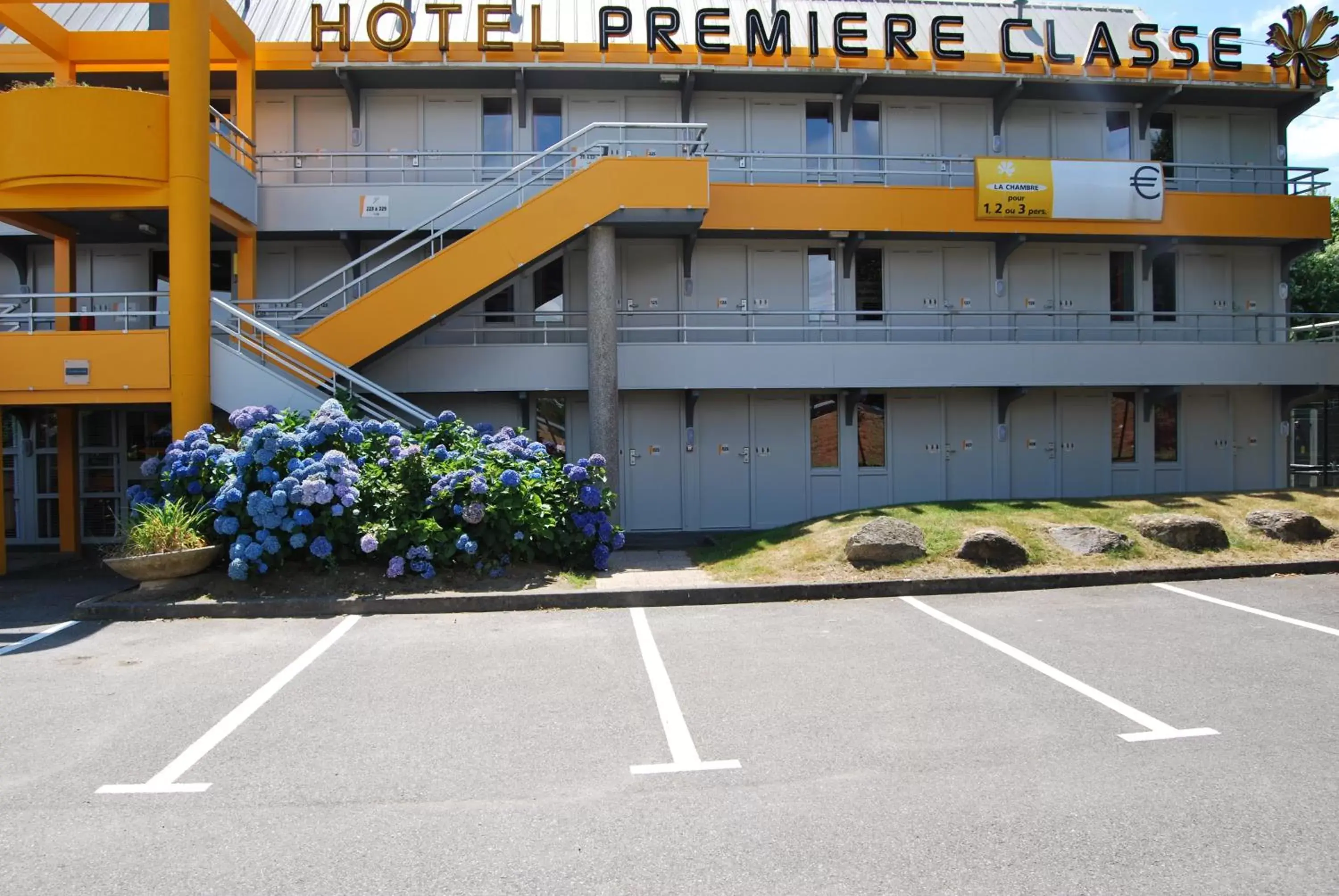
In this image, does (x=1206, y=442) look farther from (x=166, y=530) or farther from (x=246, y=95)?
(x=246, y=95)

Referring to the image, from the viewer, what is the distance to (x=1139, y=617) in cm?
848

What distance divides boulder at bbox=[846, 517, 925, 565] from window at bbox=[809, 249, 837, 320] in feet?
24.3

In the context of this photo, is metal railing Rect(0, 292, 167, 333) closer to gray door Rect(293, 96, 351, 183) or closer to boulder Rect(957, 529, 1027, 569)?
gray door Rect(293, 96, 351, 183)

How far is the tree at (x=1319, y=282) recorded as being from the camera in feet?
94.4

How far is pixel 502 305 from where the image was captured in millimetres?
A: 16531

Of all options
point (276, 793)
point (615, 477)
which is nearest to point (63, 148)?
point (615, 477)

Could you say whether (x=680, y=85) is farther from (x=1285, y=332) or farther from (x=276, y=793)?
(x=276, y=793)

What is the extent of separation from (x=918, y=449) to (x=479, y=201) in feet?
31.6

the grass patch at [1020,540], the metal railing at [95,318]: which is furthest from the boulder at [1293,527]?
the metal railing at [95,318]

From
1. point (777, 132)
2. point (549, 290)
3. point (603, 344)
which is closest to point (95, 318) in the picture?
point (549, 290)

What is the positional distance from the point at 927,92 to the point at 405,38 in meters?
10.1

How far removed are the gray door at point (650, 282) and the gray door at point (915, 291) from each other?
4.32 metres

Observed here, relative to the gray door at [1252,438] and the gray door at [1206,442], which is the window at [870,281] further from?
the gray door at [1252,438]

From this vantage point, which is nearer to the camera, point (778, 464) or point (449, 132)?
point (449, 132)
